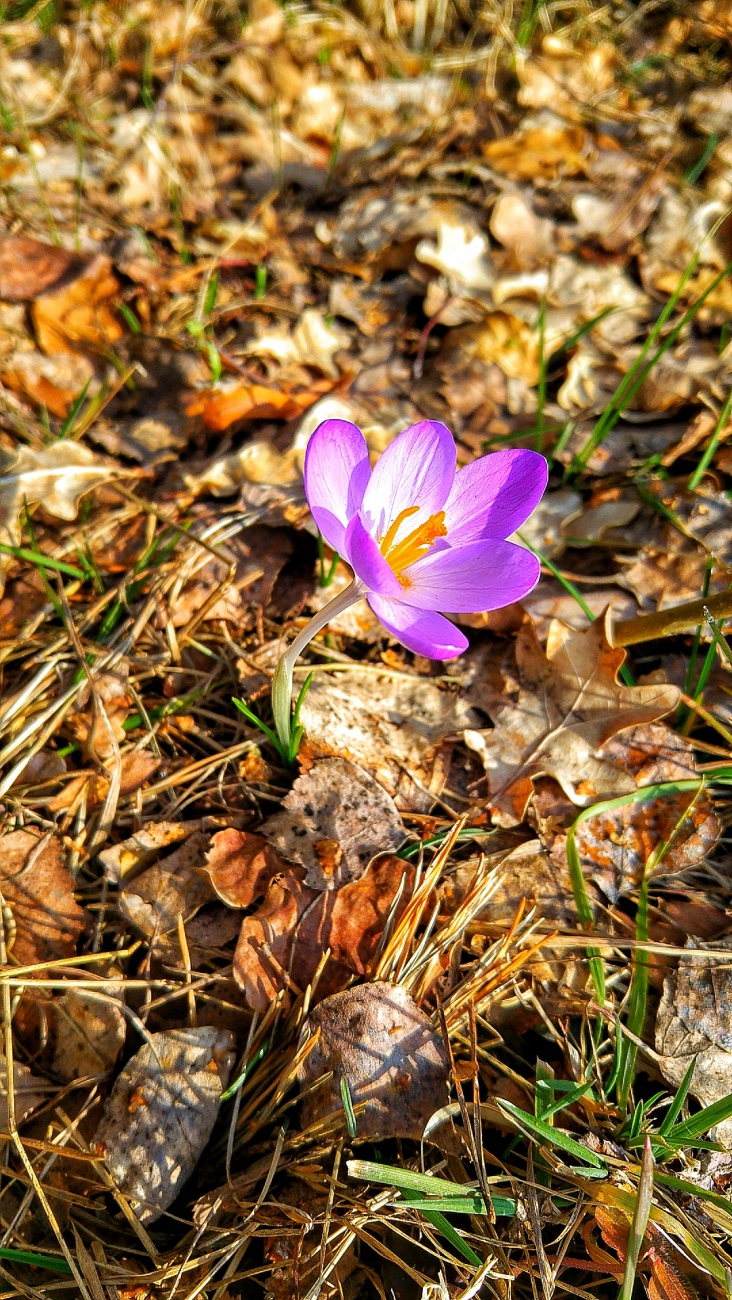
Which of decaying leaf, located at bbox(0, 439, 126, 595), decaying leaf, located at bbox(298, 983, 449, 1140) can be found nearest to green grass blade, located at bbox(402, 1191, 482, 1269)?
decaying leaf, located at bbox(298, 983, 449, 1140)

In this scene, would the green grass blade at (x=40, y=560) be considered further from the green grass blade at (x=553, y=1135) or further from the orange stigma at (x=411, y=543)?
the green grass blade at (x=553, y=1135)

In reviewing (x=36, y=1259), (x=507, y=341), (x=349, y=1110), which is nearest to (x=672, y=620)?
(x=349, y=1110)

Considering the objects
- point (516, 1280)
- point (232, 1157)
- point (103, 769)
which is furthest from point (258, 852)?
point (516, 1280)

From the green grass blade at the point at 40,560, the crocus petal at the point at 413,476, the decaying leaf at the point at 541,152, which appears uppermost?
the decaying leaf at the point at 541,152

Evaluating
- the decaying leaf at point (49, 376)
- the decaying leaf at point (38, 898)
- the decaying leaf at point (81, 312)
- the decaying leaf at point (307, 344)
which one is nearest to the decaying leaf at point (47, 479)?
the decaying leaf at point (49, 376)

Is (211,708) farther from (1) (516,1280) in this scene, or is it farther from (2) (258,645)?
(1) (516,1280)

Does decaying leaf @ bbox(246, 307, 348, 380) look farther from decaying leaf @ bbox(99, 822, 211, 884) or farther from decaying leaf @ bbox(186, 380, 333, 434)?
decaying leaf @ bbox(99, 822, 211, 884)

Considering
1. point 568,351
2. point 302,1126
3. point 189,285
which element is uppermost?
point 189,285
